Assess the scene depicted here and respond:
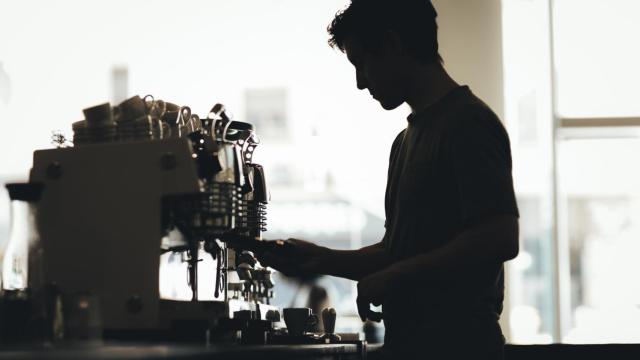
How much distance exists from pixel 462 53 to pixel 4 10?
3.13 meters

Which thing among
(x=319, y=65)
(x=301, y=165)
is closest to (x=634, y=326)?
(x=319, y=65)

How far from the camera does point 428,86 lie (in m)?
1.92

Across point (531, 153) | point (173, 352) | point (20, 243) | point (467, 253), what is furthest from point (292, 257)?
point (531, 153)

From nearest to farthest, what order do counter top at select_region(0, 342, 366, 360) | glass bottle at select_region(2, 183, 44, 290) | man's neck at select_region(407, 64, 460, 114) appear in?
counter top at select_region(0, 342, 366, 360) → glass bottle at select_region(2, 183, 44, 290) → man's neck at select_region(407, 64, 460, 114)

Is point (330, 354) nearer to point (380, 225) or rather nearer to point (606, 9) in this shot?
point (606, 9)

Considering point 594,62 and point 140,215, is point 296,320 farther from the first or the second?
point 594,62

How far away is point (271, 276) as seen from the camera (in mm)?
2117

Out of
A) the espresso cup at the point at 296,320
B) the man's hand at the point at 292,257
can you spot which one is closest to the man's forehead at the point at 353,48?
the man's hand at the point at 292,257

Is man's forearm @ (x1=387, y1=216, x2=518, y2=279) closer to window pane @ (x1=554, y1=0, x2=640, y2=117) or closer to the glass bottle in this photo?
the glass bottle

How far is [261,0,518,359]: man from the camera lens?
5.61ft

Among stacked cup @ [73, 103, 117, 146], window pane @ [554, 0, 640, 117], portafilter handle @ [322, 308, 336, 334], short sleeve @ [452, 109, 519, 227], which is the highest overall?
window pane @ [554, 0, 640, 117]

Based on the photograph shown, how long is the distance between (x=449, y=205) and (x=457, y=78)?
302cm

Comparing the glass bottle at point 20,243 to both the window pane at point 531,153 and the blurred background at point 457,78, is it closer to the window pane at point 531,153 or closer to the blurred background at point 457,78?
the blurred background at point 457,78

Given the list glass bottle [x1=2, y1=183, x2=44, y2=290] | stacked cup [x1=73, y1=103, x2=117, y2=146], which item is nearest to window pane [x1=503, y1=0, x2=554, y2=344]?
stacked cup [x1=73, y1=103, x2=117, y2=146]
